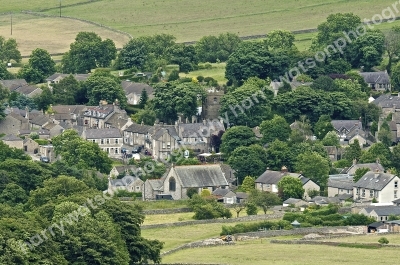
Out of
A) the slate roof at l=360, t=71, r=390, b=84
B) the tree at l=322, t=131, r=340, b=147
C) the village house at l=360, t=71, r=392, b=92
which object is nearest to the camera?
the tree at l=322, t=131, r=340, b=147

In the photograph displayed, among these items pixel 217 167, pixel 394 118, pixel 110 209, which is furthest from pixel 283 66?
pixel 110 209

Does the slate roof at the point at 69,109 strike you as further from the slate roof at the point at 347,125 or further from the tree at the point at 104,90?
the slate roof at the point at 347,125

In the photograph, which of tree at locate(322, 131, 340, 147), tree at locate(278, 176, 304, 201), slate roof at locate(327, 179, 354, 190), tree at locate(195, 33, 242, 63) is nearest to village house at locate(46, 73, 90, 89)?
tree at locate(195, 33, 242, 63)

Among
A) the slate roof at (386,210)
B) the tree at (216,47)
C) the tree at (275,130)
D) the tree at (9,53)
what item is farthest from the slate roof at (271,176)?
the tree at (9,53)

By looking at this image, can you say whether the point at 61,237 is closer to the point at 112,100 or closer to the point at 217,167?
the point at 217,167

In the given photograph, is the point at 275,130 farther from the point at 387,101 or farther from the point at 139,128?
the point at 387,101

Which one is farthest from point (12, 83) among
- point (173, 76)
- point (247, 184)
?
point (247, 184)

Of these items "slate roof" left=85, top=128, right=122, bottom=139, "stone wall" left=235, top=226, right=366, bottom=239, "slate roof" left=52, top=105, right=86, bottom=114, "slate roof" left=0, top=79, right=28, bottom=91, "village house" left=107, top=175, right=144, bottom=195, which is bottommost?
"stone wall" left=235, top=226, right=366, bottom=239

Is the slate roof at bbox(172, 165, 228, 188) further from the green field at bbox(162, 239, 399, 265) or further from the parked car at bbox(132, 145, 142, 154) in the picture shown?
the green field at bbox(162, 239, 399, 265)
